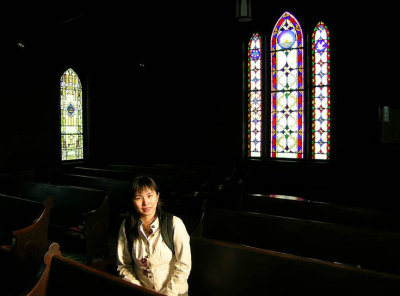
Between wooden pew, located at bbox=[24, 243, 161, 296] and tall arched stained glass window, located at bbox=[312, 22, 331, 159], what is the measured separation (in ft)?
20.6

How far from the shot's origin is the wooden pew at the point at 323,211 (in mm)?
2770

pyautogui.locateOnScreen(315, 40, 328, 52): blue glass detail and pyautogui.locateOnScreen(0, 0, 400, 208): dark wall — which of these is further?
pyautogui.locateOnScreen(315, 40, 328, 52): blue glass detail

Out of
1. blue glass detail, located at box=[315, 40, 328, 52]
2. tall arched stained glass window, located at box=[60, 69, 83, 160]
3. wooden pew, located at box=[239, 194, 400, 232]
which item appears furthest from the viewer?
tall arched stained glass window, located at box=[60, 69, 83, 160]

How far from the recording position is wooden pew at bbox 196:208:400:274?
2.22m

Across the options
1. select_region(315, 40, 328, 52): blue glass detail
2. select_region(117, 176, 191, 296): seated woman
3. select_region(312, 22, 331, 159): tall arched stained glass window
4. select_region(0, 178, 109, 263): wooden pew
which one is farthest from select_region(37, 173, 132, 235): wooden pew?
select_region(315, 40, 328, 52): blue glass detail

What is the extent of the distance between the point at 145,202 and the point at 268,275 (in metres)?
0.87

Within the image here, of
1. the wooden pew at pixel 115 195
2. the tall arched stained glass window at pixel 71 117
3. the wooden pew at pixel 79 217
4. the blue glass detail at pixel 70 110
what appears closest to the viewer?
the wooden pew at pixel 79 217

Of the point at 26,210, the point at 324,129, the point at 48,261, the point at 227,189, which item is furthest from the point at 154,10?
the point at 48,261

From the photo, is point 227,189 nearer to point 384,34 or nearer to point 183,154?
point 183,154

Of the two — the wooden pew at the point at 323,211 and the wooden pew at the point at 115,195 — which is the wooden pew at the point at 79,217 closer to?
the wooden pew at the point at 115,195

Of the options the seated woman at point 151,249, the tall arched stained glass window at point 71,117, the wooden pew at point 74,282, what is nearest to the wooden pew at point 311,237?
the seated woman at point 151,249

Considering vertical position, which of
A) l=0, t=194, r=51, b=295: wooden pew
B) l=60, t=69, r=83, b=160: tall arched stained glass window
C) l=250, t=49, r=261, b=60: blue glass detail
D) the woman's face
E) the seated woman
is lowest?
l=0, t=194, r=51, b=295: wooden pew

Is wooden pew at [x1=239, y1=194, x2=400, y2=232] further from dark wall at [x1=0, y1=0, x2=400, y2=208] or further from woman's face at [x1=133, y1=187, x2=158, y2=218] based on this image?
dark wall at [x1=0, y1=0, x2=400, y2=208]

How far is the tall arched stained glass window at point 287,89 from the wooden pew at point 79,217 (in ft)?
15.5
